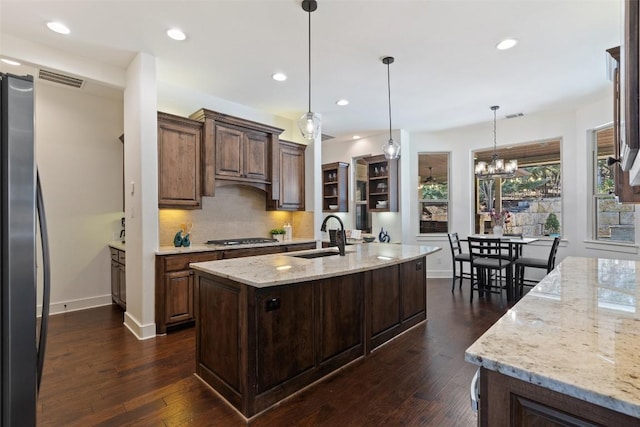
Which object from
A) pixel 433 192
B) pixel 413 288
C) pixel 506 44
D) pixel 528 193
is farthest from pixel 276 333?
pixel 528 193

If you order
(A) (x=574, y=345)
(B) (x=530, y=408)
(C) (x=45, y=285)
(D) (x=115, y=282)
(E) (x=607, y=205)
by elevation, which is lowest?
(D) (x=115, y=282)

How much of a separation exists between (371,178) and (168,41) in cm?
455

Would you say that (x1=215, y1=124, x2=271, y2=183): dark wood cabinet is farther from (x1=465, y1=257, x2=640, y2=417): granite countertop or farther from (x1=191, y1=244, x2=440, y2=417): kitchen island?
(x1=465, y1=257, x2=640, y2=417): granite countertop

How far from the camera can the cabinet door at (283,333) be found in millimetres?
2092

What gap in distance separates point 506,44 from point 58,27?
4.33 meters

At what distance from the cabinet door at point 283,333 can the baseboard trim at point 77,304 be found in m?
3.76

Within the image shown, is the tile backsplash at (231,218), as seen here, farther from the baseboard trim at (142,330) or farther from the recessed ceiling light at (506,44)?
the recessed ceiling light at (506,44)

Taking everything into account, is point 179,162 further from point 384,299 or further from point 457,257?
point 457,257

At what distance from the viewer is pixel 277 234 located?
527 centimetres

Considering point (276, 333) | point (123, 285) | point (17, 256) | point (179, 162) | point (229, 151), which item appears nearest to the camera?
point (17, 256)

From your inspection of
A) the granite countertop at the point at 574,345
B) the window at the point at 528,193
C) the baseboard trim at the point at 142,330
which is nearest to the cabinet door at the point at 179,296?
the baseboard trim at the point at 142,330

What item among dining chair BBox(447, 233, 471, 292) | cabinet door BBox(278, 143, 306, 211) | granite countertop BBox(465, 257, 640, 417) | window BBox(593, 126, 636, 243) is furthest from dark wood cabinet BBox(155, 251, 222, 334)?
window BBox(593, 126, 636, 243)

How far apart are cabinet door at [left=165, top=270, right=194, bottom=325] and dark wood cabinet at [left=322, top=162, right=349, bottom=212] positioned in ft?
12.4

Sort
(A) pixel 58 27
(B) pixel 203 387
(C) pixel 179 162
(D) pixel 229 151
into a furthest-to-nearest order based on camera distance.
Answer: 1. (D) pixel 229 151
2. (C) pixel 179 162
3. (A) pixel 58 27
4. (B) pixel 203 387
